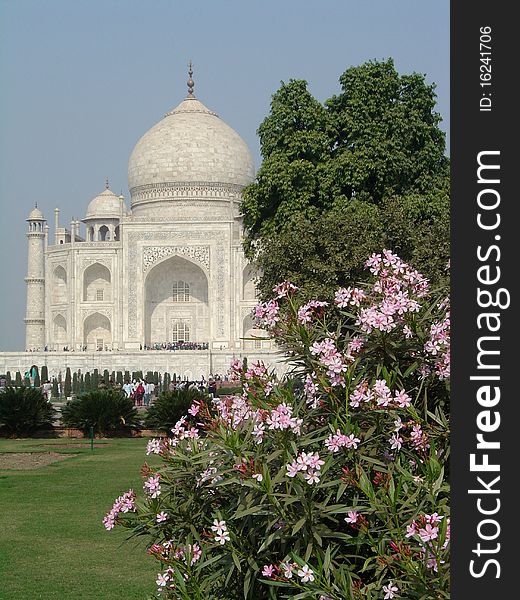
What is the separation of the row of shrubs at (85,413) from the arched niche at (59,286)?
2802cm

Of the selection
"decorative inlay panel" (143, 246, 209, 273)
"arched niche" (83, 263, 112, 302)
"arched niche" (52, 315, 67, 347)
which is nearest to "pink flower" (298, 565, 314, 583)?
"decorative inlay panel" (143, 246, 209, 273)

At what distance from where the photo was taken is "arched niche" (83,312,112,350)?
4206 centimetres

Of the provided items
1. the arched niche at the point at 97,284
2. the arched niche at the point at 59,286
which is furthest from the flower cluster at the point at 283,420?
the arched niche at the point at 59,286

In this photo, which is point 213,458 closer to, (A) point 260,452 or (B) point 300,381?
(A) point 260,452

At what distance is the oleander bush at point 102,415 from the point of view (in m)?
15.5

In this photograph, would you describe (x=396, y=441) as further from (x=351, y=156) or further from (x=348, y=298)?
(x=351, y=156)

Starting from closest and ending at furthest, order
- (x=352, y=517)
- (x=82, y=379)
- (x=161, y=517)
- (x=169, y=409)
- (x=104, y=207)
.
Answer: (x=352, y=517) < (x=161, y=517) < (x=169, y=409) < (x=82, y=379) < (x=104, y=207)

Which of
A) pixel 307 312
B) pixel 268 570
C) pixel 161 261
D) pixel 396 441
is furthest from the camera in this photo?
pixel 161 261

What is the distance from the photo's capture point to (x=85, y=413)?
15.6m

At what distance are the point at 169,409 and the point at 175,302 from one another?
1103 inches

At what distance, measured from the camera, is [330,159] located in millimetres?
17219

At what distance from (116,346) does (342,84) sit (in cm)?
2512

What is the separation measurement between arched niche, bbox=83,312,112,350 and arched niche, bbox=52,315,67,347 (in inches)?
59.5

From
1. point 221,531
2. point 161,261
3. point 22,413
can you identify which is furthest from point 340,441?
point 161,261
